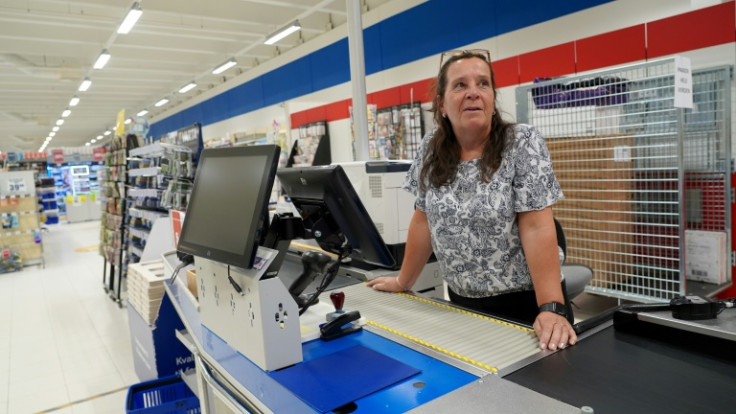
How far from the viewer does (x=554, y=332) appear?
130 cm

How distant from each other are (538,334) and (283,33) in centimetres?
787

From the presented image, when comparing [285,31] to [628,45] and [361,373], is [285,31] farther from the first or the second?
[361,373]

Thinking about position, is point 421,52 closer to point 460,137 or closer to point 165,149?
point 165,149

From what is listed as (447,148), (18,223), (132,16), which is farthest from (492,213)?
(18,223)

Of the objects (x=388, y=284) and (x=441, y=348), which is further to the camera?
(x=388, y=284)

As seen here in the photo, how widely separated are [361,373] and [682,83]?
3.08 meters

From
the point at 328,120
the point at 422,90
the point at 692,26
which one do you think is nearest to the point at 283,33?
the point at 328,120

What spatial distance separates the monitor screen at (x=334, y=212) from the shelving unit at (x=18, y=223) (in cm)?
964

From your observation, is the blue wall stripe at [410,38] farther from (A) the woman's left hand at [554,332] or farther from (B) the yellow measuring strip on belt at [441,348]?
(A) the woman's left hand at [554,332]

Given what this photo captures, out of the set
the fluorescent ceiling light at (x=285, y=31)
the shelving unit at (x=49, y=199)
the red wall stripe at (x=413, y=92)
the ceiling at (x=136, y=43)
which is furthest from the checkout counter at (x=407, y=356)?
the shelving unit at (x=49, y=199)

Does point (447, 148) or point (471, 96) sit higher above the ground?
point (471, 96)

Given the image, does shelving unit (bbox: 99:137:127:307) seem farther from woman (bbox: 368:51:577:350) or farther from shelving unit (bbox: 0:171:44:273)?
woman (bbox: 368:51:577:350)

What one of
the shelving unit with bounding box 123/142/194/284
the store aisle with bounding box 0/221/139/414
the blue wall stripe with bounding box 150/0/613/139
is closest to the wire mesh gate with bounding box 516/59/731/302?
the blue wall stripe with bounding box 150/0/613/139

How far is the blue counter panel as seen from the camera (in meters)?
1.07
